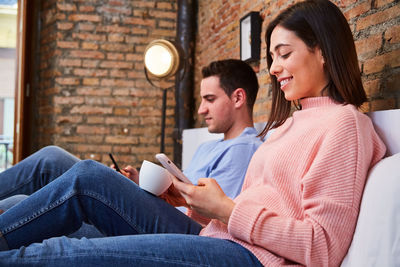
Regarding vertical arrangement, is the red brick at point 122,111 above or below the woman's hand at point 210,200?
above

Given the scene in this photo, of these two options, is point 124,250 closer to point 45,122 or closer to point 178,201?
point 178,201

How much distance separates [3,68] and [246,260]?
741 centimetres

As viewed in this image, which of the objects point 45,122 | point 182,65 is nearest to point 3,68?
point 45,122

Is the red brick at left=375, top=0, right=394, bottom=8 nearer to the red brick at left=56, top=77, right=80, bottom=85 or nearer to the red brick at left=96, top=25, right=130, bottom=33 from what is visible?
the red brick at left=96, top=25, right=130, bottom=33

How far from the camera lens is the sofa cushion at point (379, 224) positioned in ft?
2.97

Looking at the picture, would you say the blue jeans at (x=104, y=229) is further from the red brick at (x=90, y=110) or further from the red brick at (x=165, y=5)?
the red brick at (x=165, y=5)

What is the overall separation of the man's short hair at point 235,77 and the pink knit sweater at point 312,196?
0.92m

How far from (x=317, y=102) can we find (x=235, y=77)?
886mm

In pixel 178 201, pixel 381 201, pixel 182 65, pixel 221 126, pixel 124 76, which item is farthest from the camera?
pixel 124 76

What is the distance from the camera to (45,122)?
3979mm

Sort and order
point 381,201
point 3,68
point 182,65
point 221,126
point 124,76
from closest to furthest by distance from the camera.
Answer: point 381,201 < point 221,126 < point 182,65 < point 124,76 < point 3,68

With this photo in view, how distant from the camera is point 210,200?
45.5 inches

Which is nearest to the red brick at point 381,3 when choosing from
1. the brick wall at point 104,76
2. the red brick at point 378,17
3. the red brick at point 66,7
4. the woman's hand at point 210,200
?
the red brick at point 378,17

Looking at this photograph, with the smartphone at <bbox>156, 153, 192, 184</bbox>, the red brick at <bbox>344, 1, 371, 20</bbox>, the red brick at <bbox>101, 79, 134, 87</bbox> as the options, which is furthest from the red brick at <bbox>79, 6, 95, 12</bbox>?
the smartphone at <bbox>156, 153, 192, 184</bbox>
